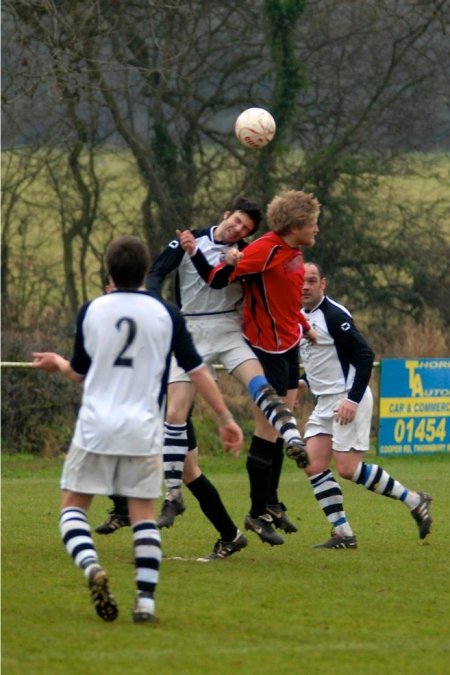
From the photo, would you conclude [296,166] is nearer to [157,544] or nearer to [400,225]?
[400,225]

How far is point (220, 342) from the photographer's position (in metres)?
8.57

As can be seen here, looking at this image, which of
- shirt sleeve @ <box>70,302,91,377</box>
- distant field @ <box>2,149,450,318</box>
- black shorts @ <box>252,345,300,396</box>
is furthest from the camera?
distant field @ <box>2,149,450,318</box>

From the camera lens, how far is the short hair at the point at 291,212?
848 cm

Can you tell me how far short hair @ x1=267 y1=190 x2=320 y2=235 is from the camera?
27.8ft

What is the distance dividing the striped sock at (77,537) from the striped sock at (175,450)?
2070 mm

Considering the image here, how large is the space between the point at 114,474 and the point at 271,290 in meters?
2.50

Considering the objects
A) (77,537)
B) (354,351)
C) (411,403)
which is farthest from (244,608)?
(411,403)

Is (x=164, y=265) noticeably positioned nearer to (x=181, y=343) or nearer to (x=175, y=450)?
(x=175, y=450)

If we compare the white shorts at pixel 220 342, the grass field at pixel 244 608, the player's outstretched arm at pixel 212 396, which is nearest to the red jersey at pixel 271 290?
the white shorts at pixel 220 342

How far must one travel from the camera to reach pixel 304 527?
10812 mm

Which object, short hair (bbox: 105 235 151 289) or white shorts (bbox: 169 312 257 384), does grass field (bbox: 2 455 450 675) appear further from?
short hair (bbox: 105 235 151 289)

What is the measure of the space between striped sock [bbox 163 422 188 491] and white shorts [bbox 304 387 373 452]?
125 cm

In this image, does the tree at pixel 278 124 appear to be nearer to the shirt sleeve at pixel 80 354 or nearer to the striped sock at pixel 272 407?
the striped sock at pixel 272 407

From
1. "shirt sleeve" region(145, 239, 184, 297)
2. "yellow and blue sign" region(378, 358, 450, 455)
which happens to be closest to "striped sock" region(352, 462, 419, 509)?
"shirt sleeve" region(145, 239, 184, 297)
